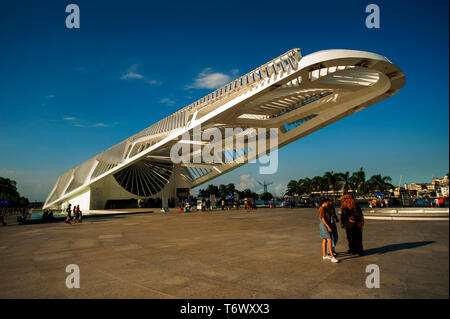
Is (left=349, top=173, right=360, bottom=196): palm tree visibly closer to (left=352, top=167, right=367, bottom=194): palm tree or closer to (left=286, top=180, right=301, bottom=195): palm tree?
(left=352, top=167, right=367, bottom=194): palm tree

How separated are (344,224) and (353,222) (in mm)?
214

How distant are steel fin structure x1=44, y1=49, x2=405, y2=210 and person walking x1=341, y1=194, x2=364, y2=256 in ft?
41.8

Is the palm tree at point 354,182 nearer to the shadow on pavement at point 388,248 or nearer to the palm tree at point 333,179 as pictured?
the palm tree at point 333,179

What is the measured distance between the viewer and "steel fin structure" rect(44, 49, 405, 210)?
17.5 metres

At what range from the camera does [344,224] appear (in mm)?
5676

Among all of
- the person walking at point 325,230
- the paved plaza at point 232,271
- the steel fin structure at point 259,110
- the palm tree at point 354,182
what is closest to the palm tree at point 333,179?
the palm tree at point 354,182

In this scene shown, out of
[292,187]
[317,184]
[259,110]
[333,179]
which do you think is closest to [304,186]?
[292,187]

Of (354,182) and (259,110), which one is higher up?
(259,110)

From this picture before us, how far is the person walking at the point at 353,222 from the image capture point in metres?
5.45

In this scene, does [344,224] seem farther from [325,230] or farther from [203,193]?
[203,193]

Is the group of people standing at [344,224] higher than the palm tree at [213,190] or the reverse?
higher
